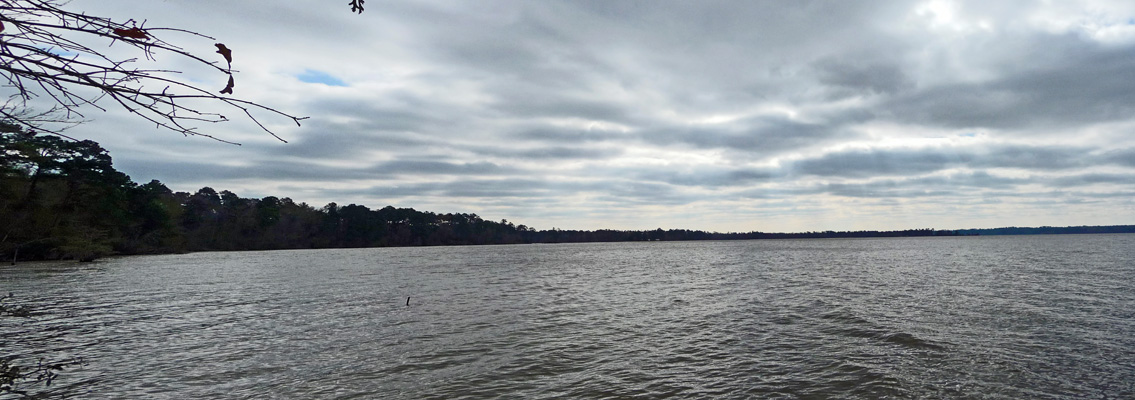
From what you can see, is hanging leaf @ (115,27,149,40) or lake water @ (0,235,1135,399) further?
lake water @ (0,235,1135,399)

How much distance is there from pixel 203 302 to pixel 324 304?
23.6 feet

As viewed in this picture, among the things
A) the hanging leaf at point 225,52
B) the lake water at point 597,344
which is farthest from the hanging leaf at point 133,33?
the lake water at point 597,344

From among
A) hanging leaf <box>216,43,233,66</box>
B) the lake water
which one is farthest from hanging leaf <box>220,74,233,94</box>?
the lake water

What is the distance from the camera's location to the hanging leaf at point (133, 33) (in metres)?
2.26

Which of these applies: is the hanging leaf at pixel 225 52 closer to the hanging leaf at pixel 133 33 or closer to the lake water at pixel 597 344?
the hanging leaf at pixel 133 33

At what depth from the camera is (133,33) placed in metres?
2.28

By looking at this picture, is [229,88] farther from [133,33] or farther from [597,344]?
[597,344]

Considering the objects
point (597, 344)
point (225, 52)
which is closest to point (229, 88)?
point (225, 52)

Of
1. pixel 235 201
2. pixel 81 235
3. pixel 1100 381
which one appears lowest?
pixel 1100 381

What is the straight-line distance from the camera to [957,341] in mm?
16984

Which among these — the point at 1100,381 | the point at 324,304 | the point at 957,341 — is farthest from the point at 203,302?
the point at 1100,381

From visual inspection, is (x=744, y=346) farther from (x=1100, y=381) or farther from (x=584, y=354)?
(x=1100, y=381)

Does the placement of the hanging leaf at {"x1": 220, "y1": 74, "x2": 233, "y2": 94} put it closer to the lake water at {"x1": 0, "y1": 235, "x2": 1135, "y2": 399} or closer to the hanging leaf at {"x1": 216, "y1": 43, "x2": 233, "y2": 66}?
the hanging leaf at {"x1": 216, "y1": 43, "x2": 233, "y2": 66}

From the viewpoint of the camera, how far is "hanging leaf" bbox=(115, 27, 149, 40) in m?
2.26
